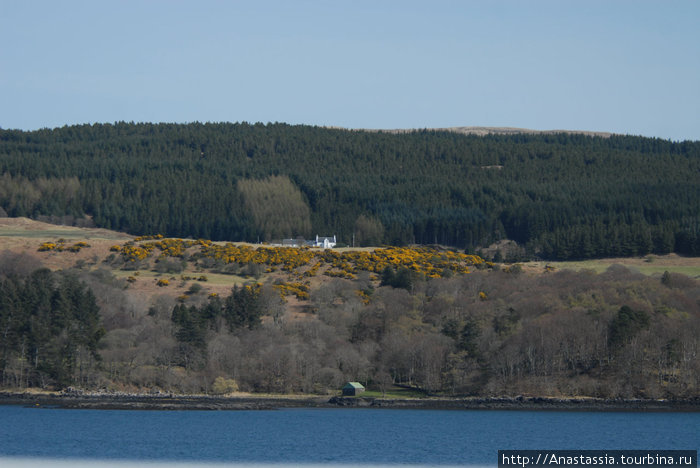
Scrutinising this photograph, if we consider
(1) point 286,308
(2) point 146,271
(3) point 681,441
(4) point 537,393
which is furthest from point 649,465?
(2) point 146,271

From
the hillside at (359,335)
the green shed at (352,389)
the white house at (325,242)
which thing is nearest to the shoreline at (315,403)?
the green shed at (352,389)

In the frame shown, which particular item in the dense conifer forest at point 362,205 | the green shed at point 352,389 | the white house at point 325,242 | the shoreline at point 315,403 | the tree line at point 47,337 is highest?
the dense conifer forest at point 362,205

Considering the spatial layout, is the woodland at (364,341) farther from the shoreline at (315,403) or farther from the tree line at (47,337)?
the shoreline at (315,403)

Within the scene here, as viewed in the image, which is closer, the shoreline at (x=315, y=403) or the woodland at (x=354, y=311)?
the shoreline at (x=315, y=403)

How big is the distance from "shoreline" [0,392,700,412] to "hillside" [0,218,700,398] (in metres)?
1.73

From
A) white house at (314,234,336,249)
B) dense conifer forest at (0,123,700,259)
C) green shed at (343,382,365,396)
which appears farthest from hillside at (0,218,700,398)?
dense conifer forest at (0,123,700,259)

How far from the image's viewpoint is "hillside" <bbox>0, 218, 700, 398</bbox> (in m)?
87.8

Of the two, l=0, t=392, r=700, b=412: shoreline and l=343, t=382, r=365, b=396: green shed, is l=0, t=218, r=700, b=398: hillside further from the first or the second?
l=343, t=382, r=365, b=396: green shed

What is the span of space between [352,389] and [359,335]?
38.9 feet

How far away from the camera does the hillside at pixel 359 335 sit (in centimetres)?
8781

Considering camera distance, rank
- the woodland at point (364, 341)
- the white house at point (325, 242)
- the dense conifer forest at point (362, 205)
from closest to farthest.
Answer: the woodland at point (364, 341)
the white house at point (325, 242)
the dense conifer forest at point (362, 205)

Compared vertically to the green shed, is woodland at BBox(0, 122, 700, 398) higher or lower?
higher

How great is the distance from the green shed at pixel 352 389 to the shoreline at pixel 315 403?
3.83ft

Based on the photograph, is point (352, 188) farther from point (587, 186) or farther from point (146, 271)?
point (146, 271)
